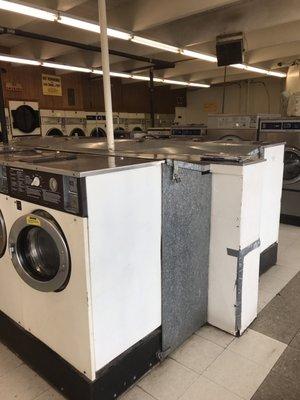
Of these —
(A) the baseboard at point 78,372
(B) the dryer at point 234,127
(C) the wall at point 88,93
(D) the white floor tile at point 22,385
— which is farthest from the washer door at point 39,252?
(C) the wall at point 88,93

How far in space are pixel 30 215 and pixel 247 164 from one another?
140cm

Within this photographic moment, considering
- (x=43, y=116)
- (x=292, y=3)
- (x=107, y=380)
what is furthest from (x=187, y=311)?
(x=43, y=116)

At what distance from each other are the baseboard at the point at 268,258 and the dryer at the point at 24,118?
6.29 metres

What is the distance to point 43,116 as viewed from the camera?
26.1 feet

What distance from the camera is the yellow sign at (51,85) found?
8.19 metres

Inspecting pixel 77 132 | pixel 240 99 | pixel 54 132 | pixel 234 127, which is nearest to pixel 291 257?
pixel 234 127

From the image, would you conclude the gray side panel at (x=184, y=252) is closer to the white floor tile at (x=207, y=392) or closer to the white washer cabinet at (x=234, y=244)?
the white washer cabinet at (x=234, y=244)

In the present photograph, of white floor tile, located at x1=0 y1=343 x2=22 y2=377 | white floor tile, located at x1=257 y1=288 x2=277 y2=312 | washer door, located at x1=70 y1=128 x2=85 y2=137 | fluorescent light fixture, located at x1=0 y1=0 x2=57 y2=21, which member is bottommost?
white floor tile, located at x1=0 y1=343 x2=22 y2=377

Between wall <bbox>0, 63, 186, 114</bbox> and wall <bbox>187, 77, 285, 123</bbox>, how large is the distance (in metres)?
0.63

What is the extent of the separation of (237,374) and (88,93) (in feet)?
29.0

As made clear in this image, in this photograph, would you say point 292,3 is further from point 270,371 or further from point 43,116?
point 43,116

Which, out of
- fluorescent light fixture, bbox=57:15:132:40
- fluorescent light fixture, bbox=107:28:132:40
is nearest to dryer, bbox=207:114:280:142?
fluorescent light fixture, bbox=107:28:132:40

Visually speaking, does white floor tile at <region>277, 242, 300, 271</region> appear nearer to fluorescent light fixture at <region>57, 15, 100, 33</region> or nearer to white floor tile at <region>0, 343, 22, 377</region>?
white floor tile at <region>0, 343, 22, 377</region>

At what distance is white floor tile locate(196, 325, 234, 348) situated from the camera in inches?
90.6
